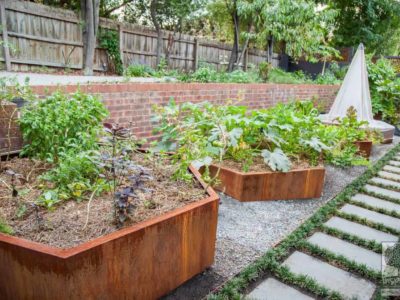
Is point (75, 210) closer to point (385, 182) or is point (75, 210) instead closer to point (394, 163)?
point (385, 182)

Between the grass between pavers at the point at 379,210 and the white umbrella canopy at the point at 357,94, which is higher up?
the white umbrella canopy at the point at 357,94

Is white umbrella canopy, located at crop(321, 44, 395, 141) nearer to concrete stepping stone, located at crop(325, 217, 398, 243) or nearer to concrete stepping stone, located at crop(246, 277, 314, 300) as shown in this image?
concrete stepping stone, located at crop(325, 217, 398, 243)

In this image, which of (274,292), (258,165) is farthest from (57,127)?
(258,165)

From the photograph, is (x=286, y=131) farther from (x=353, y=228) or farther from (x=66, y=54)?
(x=66, y=54)

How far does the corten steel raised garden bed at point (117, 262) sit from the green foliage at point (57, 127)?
0.98m

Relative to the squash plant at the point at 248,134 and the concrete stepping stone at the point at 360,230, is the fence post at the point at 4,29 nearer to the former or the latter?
the squash plant at the point at 248,134

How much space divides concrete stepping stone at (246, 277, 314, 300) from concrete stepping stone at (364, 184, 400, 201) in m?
2.17

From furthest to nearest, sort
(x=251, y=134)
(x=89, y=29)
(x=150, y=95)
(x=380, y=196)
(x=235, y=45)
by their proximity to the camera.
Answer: (x=235, y=45) < (x=89, y=29) < (x=150, y=95) < (x=251, y=134) < (x=380, y=196)

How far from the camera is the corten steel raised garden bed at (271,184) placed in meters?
3.16

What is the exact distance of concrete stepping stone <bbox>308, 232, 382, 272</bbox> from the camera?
2279 mm

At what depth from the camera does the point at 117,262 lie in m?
1.55

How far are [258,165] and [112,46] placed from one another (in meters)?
7.35

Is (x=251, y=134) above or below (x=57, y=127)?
below

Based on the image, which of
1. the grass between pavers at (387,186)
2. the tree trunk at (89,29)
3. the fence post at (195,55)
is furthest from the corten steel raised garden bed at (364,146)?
the fence post at (195,55)
